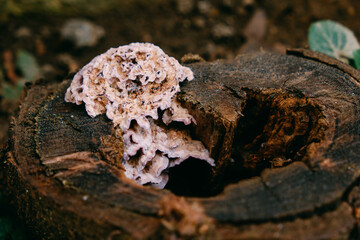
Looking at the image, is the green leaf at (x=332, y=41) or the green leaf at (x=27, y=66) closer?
the green leaf at (x=332, y=41)

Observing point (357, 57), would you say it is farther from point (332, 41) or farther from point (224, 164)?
point (224, 164)

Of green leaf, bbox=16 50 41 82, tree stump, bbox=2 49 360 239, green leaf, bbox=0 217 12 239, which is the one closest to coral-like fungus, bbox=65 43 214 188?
tree stump, bbox=2 49 360 239

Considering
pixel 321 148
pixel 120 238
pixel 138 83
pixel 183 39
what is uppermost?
pixel 183 39

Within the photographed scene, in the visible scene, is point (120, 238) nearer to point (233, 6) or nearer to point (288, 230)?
point (288, 230)

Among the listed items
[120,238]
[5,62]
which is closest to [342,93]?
[120,238]

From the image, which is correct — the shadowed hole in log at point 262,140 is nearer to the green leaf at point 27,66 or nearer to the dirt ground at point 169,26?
the dirt ground at point 169,26

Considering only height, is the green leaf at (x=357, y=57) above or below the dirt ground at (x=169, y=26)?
below

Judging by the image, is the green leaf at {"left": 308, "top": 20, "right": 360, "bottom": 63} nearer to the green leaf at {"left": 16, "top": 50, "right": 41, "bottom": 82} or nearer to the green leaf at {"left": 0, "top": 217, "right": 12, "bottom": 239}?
the green leaf at {"left": 0, "top": 217, "right": 12, "bottom": 239}

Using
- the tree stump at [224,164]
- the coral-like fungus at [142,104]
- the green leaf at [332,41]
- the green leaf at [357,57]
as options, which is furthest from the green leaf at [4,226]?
the green leaf at [357,57]
